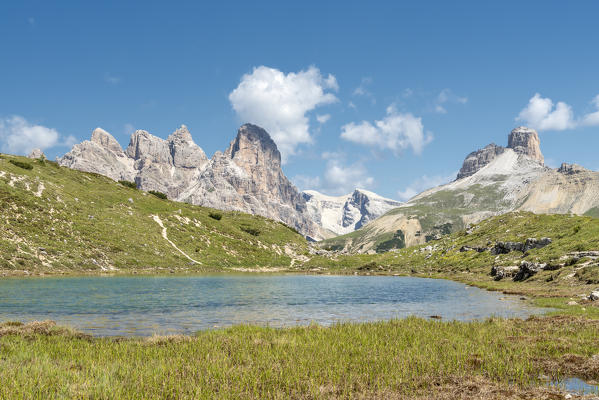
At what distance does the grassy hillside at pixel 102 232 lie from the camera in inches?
3039

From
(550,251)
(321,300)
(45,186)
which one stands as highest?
(45,186)

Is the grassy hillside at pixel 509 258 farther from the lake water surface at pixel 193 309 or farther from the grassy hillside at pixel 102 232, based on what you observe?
the grassy hillside at pixel 102 232

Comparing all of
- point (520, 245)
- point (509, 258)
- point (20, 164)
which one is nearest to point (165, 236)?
point (20, 164)

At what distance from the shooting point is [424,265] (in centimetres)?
11694

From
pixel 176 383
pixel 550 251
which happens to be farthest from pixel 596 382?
pixel 550 251

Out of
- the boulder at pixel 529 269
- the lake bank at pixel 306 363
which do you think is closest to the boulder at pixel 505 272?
the boulder at pixel 529 269

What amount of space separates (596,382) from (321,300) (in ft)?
111

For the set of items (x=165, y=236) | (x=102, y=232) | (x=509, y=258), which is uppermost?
(x=102, y=232)

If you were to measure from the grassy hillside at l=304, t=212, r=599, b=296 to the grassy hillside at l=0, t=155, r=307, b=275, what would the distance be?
98.7 ft

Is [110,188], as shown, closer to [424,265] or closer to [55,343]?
[424,265]

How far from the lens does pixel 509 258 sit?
78125 mm

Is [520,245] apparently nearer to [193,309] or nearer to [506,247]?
[506,247]

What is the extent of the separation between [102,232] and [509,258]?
9637cm

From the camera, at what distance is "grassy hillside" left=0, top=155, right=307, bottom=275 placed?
77.2 m
